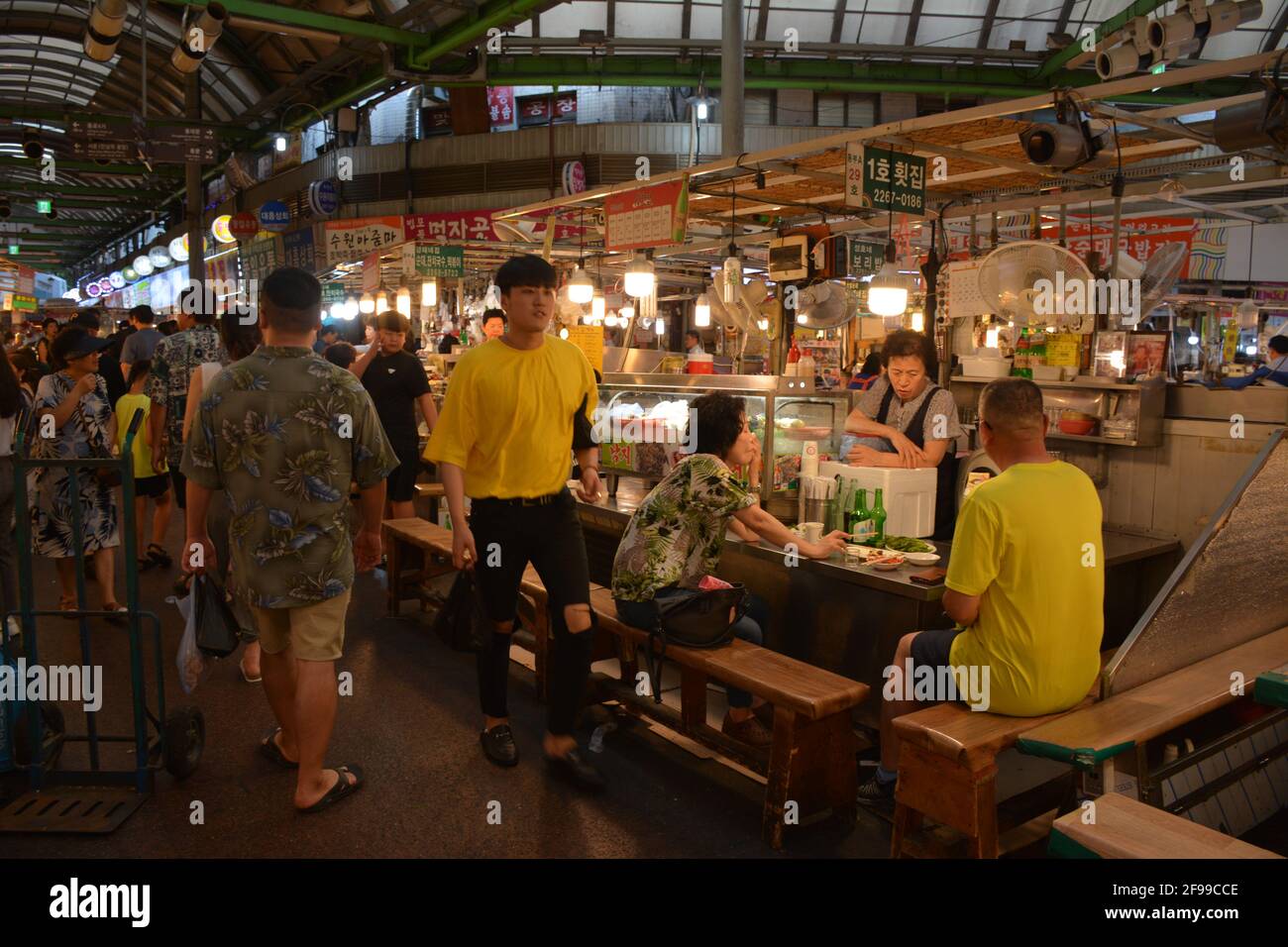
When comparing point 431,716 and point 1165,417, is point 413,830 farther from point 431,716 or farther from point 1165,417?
point 1165,417

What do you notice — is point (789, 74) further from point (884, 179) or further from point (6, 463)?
point (6, 463)

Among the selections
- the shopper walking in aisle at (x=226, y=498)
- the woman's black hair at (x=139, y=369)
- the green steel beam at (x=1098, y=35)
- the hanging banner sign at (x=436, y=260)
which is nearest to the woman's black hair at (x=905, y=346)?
the shopper walking in aisle at (x=226, y=498)

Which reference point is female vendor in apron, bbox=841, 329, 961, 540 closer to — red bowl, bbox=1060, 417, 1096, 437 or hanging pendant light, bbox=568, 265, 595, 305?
red bowl, bbox=1060, 417, 1096, 437

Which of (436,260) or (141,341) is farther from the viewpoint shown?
(436,260)

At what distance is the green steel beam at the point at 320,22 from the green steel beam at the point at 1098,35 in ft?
29.4

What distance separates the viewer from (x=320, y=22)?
12203 mm

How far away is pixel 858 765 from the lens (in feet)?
14.3

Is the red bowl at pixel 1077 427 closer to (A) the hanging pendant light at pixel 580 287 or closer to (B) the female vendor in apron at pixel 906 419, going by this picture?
(B) the female vendor in apron at pixel 906 419

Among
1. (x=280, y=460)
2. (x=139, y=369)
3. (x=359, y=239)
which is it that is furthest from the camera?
(x=359, y=239)

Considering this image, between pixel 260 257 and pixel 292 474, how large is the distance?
21.1 metres

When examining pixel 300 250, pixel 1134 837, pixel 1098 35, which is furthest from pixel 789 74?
pixel 1134 837

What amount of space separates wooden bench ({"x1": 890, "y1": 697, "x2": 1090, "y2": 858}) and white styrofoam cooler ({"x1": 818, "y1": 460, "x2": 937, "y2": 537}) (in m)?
1.57

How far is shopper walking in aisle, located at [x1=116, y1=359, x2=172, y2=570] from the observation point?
7.07 metres

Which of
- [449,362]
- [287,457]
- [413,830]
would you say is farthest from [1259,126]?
[449,362]
